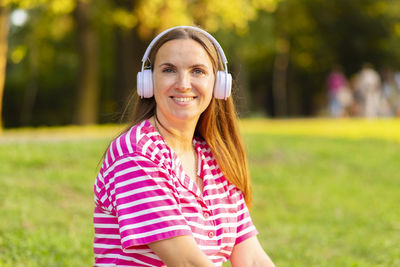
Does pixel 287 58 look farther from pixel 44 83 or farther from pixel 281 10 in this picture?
pixel 44 83

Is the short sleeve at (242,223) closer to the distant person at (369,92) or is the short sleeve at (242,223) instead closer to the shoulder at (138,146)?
the shoulder at (138,146)

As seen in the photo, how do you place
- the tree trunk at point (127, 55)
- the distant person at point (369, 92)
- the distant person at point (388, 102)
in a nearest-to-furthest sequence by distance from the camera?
the tree trunk at point (127, 55) < the distant person at point (369, 92) < the distant person at point (388, 102)

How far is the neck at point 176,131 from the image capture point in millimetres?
2891

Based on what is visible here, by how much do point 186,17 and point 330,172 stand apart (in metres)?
6.95

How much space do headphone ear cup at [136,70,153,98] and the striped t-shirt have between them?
0.15 m

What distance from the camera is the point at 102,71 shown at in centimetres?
3334

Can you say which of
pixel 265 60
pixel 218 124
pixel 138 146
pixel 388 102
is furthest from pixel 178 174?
pixel 265 60

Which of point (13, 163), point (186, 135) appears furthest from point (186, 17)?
point (186, 135)

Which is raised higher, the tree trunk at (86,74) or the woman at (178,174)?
the tree trunk at (86,74)

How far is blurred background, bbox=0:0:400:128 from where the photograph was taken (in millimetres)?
22406

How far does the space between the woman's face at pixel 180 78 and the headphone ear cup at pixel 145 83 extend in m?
0.02

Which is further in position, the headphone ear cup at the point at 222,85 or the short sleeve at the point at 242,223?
the short sleeve at the point at 242,223

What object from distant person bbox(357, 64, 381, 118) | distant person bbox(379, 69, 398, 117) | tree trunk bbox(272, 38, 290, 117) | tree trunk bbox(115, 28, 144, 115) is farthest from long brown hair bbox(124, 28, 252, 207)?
tree trunk bbox(272, 38, 290, 117)

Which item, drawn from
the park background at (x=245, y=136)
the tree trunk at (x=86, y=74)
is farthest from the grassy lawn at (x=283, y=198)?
the tree trunk at (x=86, y=74)
